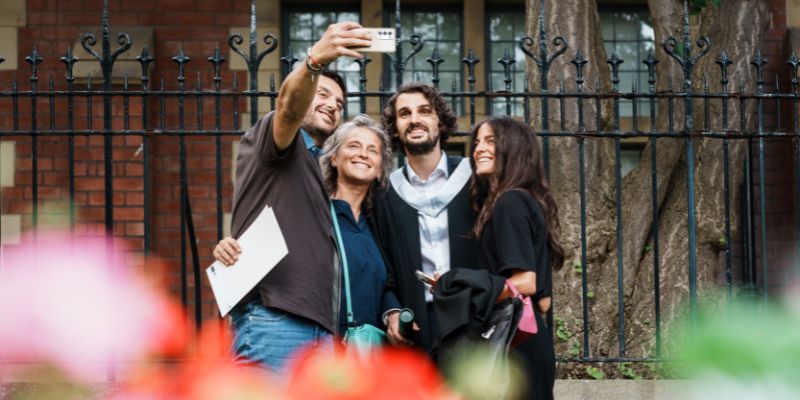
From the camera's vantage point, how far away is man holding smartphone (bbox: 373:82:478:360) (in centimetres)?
386

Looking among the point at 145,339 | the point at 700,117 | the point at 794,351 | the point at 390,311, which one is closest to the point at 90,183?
the point at 700,117

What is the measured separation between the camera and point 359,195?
3.96 metres

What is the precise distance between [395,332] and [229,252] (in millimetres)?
711

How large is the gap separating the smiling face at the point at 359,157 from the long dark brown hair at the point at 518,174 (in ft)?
1.41

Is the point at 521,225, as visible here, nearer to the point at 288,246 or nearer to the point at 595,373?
the point at 288,246

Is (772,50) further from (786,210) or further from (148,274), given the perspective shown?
(148,274)

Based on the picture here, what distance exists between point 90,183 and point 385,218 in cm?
519

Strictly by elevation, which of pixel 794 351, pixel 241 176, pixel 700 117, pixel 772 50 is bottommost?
pixel 794 351

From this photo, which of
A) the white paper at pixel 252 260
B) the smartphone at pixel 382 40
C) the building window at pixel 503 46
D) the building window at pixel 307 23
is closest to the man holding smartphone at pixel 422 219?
the white paper at pixel 252 260

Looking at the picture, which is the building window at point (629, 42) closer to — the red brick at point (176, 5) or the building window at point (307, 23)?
the building window at point (307, 23)

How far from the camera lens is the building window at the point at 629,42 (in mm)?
9453

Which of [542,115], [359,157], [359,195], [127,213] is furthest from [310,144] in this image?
[127,213]

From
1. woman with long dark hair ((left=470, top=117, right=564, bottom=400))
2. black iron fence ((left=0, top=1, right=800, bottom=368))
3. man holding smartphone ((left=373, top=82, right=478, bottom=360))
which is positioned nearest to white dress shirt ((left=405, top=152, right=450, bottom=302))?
man holding smartphone ((left=373, top=82, right=478, bottom=360))

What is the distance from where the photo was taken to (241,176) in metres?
3.47
